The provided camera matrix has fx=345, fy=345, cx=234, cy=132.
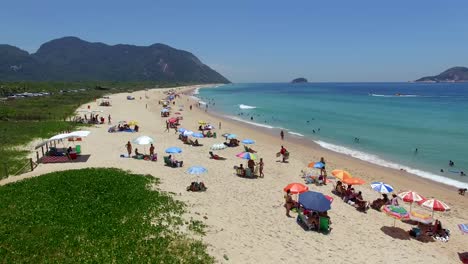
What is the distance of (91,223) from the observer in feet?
40.8

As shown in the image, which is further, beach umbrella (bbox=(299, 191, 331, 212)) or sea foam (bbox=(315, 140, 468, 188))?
sea foam (bbox=(315, 140, 468, 188))

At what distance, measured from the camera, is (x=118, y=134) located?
35312 mm

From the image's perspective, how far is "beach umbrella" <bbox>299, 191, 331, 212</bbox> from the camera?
48.1 feet

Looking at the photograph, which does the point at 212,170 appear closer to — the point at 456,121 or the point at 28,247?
the point at 28,247

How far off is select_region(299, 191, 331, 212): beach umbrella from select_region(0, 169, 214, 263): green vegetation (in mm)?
4657

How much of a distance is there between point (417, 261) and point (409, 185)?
11643 mm

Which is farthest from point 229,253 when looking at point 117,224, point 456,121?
point 456,121

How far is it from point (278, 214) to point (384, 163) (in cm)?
1713

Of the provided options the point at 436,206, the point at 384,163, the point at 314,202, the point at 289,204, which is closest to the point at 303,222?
the point at 314,202

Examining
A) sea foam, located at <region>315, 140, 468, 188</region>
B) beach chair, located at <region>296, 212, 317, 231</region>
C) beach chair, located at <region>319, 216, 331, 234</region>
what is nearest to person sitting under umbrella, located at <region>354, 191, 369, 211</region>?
beach chair, located at <region>319, 216, 331, 234</region>

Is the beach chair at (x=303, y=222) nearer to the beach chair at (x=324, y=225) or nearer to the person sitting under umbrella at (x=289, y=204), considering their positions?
the beach chair at (x=324, y=225)

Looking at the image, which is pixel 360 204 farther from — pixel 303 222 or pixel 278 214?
pixel 278 214

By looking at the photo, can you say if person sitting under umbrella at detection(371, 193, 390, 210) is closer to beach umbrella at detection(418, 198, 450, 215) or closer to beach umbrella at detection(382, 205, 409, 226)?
beach umbrella at detection(382, 205, 409, 226)

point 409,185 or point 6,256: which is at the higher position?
point 6,256
